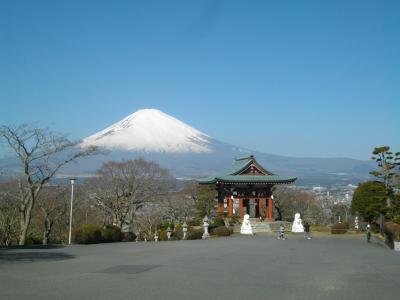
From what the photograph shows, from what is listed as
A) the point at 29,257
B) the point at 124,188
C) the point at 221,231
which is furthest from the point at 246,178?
the point at 29,257

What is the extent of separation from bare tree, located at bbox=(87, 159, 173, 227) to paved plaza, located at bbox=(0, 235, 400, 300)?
23.6 metres

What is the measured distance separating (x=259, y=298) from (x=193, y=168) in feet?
548

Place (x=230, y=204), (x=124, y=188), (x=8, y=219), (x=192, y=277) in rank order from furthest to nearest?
(x=230, y=204) → (x=124, y=188) → (x=8, y=219) → (x=192, y=277)

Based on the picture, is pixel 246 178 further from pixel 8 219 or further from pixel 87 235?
pixel 87 235

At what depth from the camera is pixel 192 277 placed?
1102 centimetres

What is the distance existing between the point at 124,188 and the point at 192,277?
2991cm

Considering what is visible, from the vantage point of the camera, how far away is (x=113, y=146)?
185875 mm

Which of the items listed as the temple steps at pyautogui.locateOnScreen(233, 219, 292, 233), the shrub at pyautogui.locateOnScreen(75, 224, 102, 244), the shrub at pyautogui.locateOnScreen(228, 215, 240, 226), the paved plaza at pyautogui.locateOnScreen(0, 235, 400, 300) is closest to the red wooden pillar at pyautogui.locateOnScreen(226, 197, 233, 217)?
the shrub at pyautogui.locateOnScreen(228, 215, 240, 226)

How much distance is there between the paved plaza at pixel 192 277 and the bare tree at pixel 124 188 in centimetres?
2355

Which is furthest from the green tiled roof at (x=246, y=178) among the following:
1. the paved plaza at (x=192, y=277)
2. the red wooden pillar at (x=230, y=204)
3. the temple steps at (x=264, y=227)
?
the paved plaza at (x=192, y=277)

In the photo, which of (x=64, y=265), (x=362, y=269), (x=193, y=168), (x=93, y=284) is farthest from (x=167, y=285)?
(x=193, y=168)

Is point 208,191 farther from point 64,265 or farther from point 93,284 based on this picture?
point 93,284

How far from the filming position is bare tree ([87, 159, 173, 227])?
3971cm

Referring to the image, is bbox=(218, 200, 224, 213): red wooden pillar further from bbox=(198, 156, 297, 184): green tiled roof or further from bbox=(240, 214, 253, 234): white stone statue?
bbox=(240, 214, 253, 234): white stone statue
